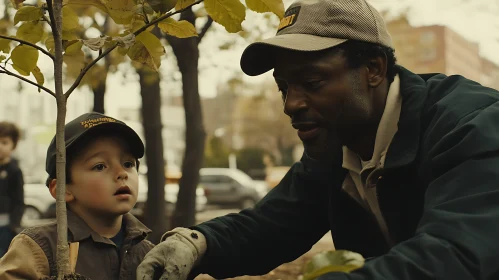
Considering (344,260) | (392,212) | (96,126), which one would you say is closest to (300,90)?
(392,212)

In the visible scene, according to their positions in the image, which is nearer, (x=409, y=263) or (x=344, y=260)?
(x=344, y=260)

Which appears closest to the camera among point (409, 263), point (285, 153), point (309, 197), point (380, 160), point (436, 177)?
point (409, 263)

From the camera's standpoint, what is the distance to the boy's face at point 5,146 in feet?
20.2

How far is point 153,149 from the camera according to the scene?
8188 millimetres

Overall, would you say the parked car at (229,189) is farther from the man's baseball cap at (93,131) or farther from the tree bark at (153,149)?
the man's baseball cap at (93,131)

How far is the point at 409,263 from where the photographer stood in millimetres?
1621

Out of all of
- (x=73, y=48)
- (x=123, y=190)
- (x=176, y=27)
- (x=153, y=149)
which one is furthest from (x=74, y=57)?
(x=153, y=149)

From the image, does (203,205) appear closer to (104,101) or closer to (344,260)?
(104,101)

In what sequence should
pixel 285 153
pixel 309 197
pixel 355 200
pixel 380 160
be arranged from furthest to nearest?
pixel 285 153 → pixel 309 197 → pixel 355 200 → pixel 380 160

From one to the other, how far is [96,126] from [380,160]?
98 centimetres

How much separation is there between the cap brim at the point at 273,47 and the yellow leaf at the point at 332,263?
1004mm

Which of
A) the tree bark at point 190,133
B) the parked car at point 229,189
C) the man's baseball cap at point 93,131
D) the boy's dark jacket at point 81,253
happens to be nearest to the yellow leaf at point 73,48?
the man's baseball cap at point 93,131

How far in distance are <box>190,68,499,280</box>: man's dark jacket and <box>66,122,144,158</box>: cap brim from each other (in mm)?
362

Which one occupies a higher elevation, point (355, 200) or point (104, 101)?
point (104, 101)
